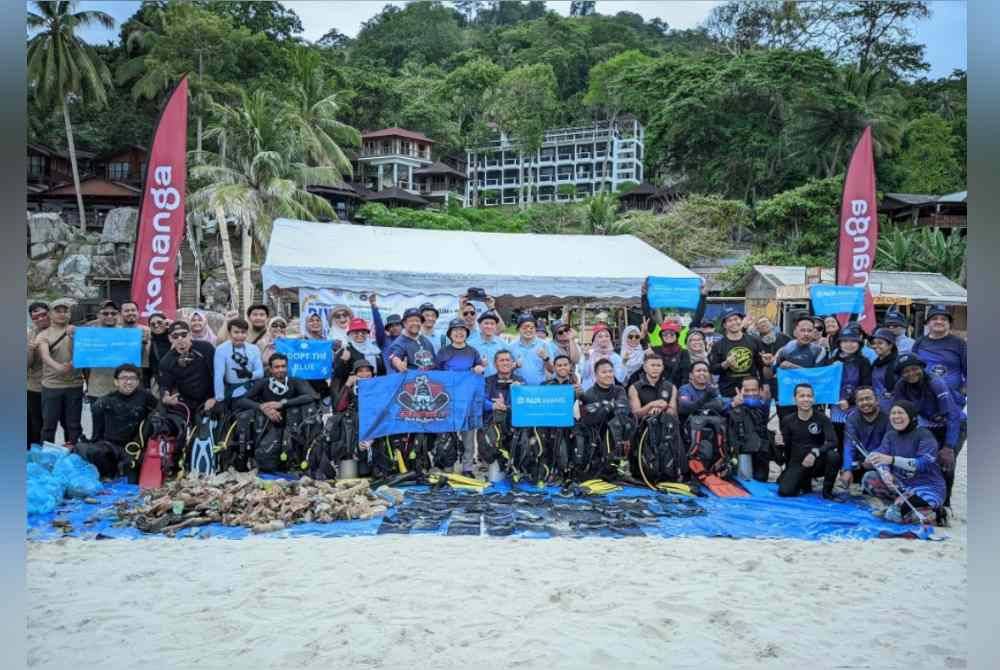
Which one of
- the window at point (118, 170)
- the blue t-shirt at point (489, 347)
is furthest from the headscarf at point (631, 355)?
the window at point (118, 170)

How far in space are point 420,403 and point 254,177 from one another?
22081 mm

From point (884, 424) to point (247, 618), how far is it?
5.23 meters

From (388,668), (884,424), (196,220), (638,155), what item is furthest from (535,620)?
(638,155)

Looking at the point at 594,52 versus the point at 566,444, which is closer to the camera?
the point at 566,444

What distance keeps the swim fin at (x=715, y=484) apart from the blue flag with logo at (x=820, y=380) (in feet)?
3.34

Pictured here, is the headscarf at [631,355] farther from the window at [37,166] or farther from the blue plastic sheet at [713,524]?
the window at [37,166]

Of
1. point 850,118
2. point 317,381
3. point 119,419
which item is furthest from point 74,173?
point 850,118

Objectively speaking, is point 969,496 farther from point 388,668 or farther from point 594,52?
point 594,52

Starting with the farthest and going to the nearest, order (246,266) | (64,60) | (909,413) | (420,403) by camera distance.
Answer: (64,60) < (246,266) < (420,403) < (909,413)

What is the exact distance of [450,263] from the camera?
14523 millimetres

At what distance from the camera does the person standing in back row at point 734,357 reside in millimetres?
7391

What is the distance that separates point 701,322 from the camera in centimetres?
883

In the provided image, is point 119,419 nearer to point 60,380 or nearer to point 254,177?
point 60,380

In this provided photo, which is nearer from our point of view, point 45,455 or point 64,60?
point 45,455
